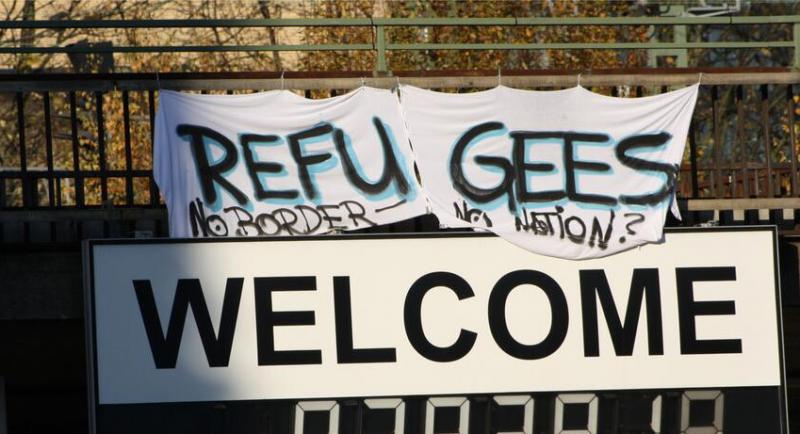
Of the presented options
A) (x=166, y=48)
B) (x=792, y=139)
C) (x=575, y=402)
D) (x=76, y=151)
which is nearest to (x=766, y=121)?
(x=792, y=139)

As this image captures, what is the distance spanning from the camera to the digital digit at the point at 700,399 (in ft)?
26.6

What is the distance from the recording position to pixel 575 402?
8102mm

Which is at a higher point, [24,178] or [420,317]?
[24,178]

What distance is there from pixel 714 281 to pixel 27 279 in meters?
4.72

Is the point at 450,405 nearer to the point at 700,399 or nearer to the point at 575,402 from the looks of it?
the point at 575,402

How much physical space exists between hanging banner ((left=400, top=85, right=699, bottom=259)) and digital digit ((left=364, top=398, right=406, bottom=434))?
1304mm

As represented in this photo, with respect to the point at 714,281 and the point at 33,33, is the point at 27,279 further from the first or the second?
the point at 33,33

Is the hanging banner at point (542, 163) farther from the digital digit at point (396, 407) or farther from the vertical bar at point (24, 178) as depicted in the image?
the vertical bar at point (24, 178)

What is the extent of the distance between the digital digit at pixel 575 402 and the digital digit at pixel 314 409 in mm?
1434

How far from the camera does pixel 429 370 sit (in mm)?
8062

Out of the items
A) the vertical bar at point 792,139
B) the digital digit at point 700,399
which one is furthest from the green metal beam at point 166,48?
the digital digit at point 700,399

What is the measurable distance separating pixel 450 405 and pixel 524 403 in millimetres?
489

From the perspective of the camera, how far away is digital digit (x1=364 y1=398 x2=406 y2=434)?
8.01 m

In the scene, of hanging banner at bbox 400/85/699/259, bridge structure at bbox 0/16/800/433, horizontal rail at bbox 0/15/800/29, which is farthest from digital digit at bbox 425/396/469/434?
horizontal rail at bbox 0/15/800/29
